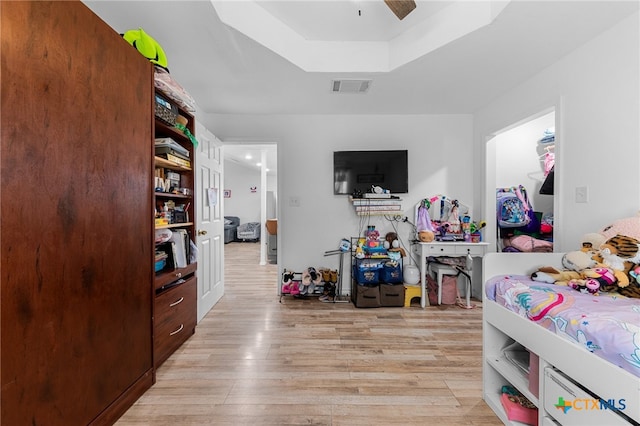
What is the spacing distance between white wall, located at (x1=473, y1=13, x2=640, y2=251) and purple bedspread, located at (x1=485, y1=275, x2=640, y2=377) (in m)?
0.93

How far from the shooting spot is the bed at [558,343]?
34.3 inches

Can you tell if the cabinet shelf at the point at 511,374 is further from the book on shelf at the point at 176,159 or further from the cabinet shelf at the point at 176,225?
the book on shelf at the point at 176,159

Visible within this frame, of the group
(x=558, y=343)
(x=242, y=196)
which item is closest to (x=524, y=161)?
(x=558, y=343)

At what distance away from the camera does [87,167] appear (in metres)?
1.23

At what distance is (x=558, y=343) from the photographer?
106 cm

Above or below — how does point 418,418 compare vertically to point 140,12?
below

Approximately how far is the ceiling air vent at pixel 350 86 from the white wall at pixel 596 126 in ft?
4.99

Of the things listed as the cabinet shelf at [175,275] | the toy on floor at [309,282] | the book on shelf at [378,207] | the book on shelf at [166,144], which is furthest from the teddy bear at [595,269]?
the book on shelf at [166,144]

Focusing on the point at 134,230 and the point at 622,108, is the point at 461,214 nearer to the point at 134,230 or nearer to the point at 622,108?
the point at 622,108

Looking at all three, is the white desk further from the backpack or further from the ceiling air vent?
the ceiling air vent

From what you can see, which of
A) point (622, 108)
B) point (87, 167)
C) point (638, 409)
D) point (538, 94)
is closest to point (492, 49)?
point (538, 94)

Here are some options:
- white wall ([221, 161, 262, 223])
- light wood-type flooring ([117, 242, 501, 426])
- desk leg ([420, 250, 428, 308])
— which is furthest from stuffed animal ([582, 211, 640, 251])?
white wall ([221, 161, 262, 223])

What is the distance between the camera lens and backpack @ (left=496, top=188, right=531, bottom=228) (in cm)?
→ 318

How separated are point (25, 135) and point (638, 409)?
2.18m
